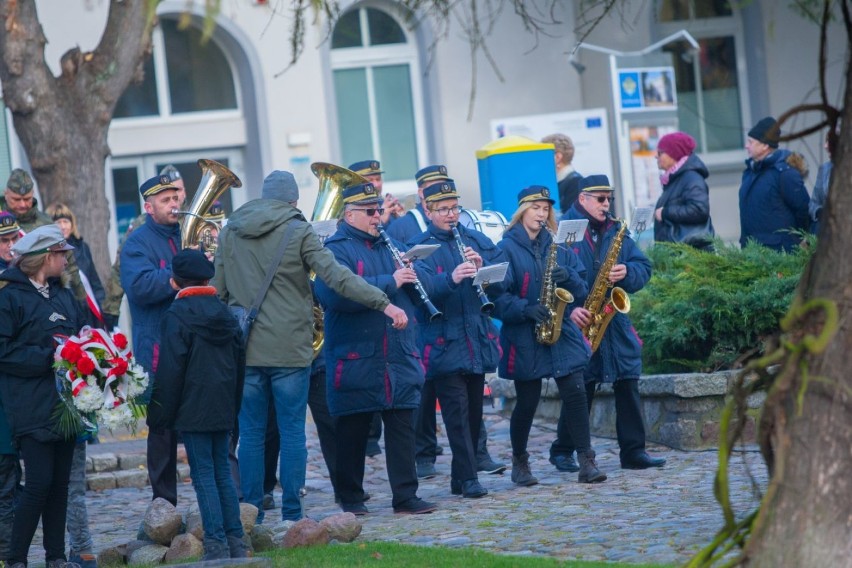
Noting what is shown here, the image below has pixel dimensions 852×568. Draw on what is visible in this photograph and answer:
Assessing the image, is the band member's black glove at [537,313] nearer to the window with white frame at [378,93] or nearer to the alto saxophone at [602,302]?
the alto saxophone at [602,302]

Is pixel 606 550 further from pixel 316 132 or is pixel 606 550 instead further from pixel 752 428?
pixel 316 132

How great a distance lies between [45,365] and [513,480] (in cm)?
336

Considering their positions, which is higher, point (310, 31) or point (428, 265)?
point (310, 31)

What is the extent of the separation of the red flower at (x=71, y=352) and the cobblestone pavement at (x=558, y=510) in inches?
63.6

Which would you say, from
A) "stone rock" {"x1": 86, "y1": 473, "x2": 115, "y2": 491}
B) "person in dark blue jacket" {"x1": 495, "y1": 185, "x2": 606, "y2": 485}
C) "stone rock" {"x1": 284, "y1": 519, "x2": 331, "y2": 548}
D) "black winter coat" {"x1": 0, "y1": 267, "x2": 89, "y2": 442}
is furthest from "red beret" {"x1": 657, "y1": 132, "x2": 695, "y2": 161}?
"black winter coat" {"x1": 0, "y1": 267, "x2": 89, "y2": 442}

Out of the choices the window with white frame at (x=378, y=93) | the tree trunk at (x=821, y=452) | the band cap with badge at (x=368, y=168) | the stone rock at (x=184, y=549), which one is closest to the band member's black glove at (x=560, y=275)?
the band cap with badge at (x=368, y=168)

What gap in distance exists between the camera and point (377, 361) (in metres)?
8.44

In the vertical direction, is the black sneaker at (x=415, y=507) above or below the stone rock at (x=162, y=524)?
below

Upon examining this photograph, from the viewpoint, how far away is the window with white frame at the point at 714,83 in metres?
19.2

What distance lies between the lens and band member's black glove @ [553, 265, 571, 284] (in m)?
9.17

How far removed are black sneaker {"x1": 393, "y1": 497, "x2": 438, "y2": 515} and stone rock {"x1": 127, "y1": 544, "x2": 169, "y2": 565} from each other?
1593 millimetres

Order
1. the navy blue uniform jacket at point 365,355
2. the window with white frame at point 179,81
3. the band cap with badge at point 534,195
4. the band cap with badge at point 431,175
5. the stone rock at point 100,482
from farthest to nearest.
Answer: the window with white frame at point 179,81 → the stone rock at point 100,482 → the band cap with badge at point 431,175 → the band cap with badge at point 534,195 → the navy blue uniform jacket at point 365,355

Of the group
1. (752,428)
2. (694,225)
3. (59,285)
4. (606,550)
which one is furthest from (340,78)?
(606,550)

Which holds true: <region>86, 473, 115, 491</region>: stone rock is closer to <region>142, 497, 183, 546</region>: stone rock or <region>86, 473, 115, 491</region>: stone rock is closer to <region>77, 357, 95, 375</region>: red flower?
<region>142, 497, 183, 546</region>: stone rock
